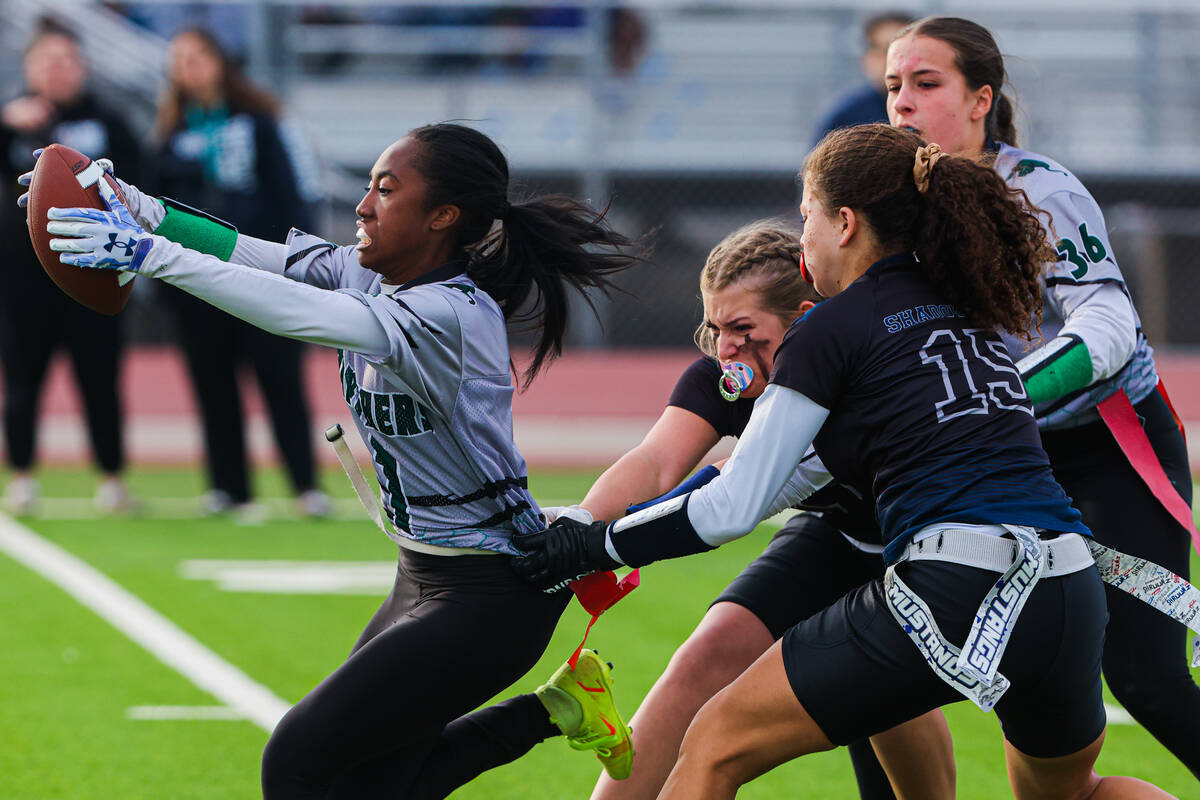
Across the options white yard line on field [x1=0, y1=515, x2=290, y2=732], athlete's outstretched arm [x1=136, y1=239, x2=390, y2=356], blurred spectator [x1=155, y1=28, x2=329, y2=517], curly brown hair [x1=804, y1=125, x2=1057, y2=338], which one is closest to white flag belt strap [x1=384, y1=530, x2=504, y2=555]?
athlete's outstretched arm [x1=136, y1=239, x2=390, y2=356]

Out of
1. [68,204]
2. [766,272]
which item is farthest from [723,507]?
[68,204]

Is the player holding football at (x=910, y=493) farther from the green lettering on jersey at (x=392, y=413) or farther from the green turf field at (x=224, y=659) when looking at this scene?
the green turf field at (x=224, y=659)

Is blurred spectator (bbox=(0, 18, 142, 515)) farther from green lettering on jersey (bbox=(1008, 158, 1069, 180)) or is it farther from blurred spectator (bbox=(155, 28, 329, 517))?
green lettering on jersey (bbox=(1008, 158, 1069, 180))

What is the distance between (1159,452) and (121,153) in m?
6.65

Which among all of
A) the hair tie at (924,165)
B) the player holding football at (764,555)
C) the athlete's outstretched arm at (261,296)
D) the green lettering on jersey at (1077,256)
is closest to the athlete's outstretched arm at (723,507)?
the player holding football at (764,555)

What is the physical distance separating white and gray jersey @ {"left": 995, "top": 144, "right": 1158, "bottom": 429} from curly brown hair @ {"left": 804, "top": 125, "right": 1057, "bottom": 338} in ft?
1.37

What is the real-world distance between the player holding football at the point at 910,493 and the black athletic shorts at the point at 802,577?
2.32 feet

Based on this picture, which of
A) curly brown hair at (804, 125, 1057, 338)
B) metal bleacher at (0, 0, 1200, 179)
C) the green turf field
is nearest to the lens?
curly brown hair at (804, 125, 1057, 338)

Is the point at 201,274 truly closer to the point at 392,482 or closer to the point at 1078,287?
the point at 392,482

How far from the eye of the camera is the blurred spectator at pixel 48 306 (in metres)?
8.78

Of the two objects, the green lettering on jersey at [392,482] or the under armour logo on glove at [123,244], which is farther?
the green lettering on jersey at [392,482]

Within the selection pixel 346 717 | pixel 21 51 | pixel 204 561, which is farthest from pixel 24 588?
pixel 21 51

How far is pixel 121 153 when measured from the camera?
885cm

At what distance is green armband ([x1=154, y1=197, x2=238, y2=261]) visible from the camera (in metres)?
3.60
